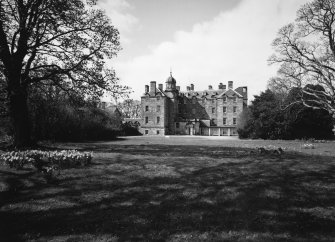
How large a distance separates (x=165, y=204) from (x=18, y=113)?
12.5 metres

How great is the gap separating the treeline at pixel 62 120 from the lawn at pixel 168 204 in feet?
34.0

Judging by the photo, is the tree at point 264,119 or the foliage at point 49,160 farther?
the tree at point 264,119

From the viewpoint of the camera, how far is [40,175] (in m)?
9.67

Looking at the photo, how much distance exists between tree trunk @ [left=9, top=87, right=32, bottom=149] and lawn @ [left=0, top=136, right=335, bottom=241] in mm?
6272

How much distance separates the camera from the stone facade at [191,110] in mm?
68438

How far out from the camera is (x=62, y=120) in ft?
103

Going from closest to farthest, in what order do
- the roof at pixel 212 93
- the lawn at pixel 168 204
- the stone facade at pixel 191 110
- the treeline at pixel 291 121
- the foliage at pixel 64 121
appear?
the lawn at pixel 168 204, the foliage at pixel 64 121, the treeline at pixel 291 121, the stone facade at pixel 191 110, the roof at pixel 212 93

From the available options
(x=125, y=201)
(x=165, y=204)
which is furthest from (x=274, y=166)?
(x=125, y=201)

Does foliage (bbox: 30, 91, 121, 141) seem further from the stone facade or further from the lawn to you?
the stone facade

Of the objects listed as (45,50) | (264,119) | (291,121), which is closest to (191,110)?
(264,119)

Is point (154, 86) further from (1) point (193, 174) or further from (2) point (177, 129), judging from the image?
(1) point (193, 174)

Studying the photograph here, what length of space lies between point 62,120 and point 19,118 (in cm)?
1560

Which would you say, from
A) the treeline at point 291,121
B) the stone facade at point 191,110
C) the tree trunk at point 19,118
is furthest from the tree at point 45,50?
the stone facade at point 191,110

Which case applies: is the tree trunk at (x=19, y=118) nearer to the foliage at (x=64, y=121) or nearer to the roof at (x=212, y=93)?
the foliage at (x=64, y=121)
